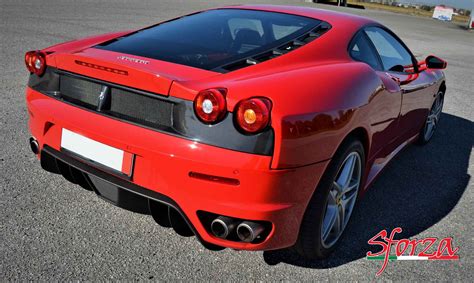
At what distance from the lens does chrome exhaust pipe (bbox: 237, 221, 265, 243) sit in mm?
2014

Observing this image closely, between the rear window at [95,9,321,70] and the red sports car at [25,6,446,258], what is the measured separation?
0.01 m

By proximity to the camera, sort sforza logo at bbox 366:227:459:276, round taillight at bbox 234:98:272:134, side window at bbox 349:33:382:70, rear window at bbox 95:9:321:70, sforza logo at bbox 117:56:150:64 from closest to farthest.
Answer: round taillight at bbox 234:98:272:134 → sforza logo at bbox 117:56:150:64 → rear window at bbox 95:9:321:70 → sforza logo at bbox 366:227:459:276 → side window at bbox 349:33:382:70

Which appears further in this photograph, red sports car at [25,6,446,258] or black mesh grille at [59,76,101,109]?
black mesh grille at [59,76,101,109]

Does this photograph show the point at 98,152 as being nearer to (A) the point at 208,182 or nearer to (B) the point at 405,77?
(A) the point at 208,182

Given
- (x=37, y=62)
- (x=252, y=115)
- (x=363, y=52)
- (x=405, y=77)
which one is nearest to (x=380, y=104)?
(x=363, y=52)

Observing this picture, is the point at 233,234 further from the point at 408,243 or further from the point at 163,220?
the point at 408,243

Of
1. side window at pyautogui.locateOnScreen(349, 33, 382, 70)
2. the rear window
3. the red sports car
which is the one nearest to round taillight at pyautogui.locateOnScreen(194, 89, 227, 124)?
the red sports car

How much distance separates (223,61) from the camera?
2373mm

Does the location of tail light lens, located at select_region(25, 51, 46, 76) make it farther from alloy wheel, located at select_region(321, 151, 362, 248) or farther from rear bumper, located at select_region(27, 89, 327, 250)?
alloy wheel, located at select_region(321, 151, 362, 248)

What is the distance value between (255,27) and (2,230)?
2026 millimetres

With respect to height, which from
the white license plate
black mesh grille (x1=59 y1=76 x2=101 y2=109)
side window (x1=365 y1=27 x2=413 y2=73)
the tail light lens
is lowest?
the white license plate

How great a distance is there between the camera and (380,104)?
281 cm

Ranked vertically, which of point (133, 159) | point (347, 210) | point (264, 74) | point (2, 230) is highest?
point (264, 74)

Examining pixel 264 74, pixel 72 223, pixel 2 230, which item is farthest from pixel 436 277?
pixel 2 230
